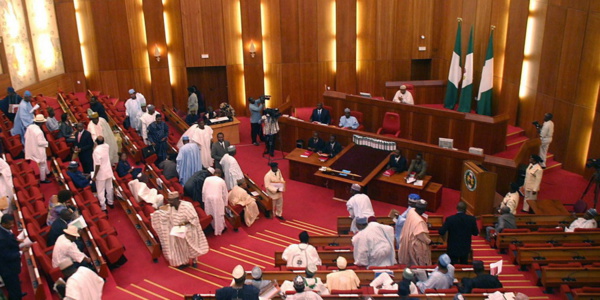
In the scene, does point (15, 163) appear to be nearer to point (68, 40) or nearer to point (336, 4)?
point (68, 40)

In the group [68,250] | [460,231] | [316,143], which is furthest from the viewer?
[316,143]

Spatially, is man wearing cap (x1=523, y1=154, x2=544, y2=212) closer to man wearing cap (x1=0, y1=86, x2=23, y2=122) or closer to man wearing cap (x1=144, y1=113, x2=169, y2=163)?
man wearing cap (x1=144, y1=113, x2=169, y2=163)

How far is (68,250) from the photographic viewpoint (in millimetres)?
6570

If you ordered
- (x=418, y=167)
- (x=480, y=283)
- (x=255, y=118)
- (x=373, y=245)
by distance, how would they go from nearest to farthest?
(x=480, y=283), (x=373, y=245), (x=418, y=167), (x=255, y=118)

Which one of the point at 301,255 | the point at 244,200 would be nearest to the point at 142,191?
the point at 244,200

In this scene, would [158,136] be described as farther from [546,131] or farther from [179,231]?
[546,131]

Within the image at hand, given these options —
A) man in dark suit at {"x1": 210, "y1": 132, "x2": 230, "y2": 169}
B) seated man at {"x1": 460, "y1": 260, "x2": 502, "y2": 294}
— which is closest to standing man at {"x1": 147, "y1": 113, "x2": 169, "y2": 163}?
man in dark suit at {"x1": 210, "y1": 132, "x2": 230, "y2": 169}

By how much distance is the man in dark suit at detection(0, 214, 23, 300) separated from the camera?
6301 millimetres

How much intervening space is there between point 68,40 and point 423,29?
32.4 ft

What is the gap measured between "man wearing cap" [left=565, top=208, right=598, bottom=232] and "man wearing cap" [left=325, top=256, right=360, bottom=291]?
3958 mm

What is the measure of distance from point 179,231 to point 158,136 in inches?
154

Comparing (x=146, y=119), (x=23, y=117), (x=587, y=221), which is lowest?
(x=587, y=221)

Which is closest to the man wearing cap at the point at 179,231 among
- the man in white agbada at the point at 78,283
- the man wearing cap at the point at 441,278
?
the man in white agbada at the point at 78,283

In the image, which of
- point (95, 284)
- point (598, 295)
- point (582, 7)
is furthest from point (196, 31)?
point (598, 295)
